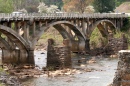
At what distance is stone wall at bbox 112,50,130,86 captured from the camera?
60.6ft

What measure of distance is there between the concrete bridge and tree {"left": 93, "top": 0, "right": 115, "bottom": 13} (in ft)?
76.1

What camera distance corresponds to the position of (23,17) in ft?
187

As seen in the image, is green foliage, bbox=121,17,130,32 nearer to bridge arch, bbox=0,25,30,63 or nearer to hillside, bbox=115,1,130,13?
hillside, bbox=115,1,130,13

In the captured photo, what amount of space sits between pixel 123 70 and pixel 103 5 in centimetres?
9254

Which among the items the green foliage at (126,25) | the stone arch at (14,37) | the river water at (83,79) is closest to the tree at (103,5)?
the green foliage at (126,25)

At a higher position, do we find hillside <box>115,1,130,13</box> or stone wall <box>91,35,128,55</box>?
hillside <box>115,1,130,13</box>

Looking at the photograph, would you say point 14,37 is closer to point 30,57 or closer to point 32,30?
point 30,57

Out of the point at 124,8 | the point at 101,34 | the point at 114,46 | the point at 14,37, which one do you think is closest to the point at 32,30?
the point at 14,37

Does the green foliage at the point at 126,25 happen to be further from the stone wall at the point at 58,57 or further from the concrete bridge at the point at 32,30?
the stone wall at the point at 58,57

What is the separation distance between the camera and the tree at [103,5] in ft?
359

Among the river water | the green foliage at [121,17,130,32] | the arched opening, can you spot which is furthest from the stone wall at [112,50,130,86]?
the green foliage at [121,17,130,32]

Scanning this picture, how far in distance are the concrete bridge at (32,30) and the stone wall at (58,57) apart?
15.9 feet

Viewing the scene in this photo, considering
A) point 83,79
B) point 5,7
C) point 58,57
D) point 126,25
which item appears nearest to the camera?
point 83,79

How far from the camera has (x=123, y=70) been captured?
18.7 meters
